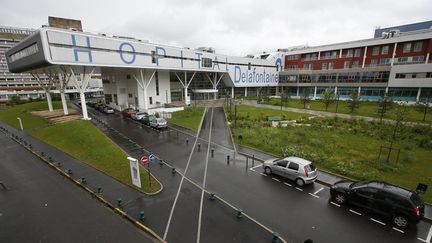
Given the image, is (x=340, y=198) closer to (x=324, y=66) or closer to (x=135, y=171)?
(x=135, y=171)

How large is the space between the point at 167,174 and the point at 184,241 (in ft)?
21.5

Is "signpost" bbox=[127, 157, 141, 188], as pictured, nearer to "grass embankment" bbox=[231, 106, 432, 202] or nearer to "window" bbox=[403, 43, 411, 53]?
"grass embankment" bbox=[231, 106, 432, 202]

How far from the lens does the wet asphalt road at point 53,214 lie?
338 inches

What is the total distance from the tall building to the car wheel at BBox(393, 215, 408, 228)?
37947mm

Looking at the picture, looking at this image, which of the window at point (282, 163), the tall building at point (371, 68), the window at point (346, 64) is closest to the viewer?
the window at point (282, 163)

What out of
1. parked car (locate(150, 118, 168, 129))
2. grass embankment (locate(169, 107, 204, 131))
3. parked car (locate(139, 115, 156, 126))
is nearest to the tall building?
grass embankment (locate(169, 107, 204, 131))

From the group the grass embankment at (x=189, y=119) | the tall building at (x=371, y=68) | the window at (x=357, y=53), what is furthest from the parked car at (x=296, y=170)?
the window at (x=357, y=53)

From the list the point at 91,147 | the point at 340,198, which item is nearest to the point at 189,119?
the point at 91,147

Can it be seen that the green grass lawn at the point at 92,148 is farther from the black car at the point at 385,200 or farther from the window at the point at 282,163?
the black car at the point at 385,200

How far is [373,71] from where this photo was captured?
159 feet

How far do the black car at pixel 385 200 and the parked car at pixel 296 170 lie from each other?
5.26 feet

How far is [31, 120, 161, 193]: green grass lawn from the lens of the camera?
547 inches

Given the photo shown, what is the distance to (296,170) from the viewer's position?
1247cm

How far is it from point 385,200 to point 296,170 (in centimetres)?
439
